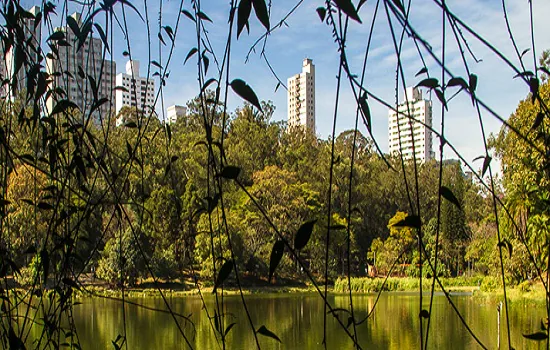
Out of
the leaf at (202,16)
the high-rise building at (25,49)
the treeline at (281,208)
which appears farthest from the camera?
the treeline at (281,208)

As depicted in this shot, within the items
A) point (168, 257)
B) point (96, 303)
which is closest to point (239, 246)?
point (168, 257)

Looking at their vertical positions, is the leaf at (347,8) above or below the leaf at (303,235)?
above

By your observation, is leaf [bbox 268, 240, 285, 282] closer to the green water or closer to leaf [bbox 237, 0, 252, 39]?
leaf [bbox 237, 0, 252, 39]

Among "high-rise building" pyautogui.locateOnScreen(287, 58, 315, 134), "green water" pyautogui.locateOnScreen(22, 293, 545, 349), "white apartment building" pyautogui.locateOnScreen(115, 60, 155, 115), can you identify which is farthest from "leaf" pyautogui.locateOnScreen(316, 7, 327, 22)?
"green water" pyautogui.locateOnScreen(22, 293, 545, 349)

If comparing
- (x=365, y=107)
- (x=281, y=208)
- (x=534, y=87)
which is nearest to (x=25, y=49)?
(x=365, y=107)

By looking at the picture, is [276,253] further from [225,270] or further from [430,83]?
[430,83]

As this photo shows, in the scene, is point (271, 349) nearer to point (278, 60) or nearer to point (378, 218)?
point (278, 60)

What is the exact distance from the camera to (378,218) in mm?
27000

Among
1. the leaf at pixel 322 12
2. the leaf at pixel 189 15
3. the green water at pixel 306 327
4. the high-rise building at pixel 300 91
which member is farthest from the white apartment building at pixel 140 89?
the green water at pixel 306 327

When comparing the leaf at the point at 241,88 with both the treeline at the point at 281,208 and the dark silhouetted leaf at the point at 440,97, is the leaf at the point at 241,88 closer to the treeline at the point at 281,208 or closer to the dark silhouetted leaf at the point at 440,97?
the dark silhouetted leaf at the point at 440,97

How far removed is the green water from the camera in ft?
32.0

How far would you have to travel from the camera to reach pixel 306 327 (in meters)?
11.9

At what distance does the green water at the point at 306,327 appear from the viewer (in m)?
9.77

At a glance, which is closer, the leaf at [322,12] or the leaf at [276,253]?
the leaf at [276,253]
